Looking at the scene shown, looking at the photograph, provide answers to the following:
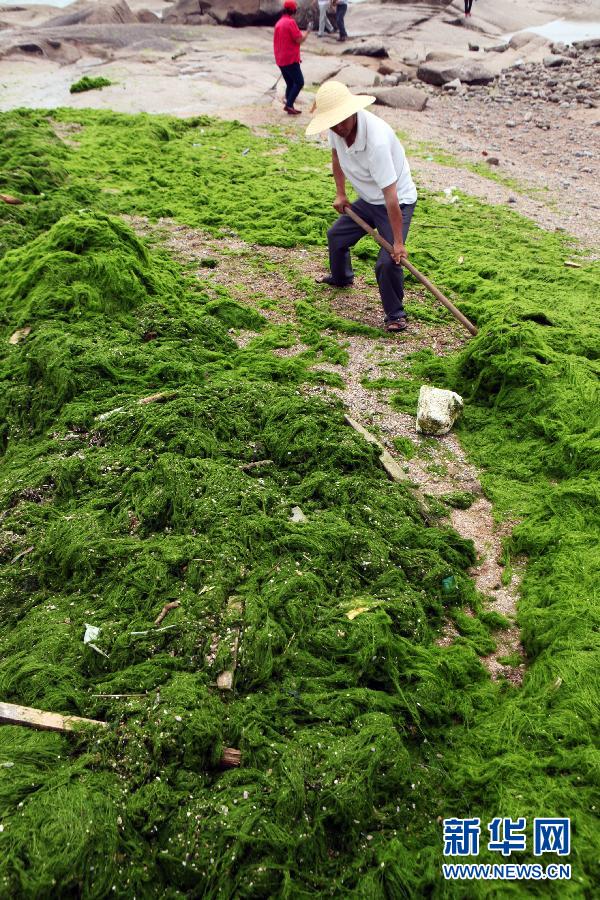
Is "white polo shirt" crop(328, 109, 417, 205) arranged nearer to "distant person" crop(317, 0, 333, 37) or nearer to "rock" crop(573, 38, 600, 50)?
"rock" crop(573, 38, 600, 50)

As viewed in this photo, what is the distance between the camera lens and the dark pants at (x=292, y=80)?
12.6 metres

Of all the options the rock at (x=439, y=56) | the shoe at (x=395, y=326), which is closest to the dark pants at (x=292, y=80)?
the rock at (x=439, y=56)

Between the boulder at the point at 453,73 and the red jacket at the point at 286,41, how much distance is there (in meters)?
5.10

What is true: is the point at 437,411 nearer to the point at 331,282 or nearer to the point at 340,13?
the point at 331,282

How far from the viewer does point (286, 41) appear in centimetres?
1227

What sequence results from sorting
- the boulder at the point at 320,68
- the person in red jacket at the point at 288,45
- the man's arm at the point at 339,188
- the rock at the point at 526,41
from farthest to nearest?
1. the rock at the point at 526,41
2. the boulder at the point at 320,68
3. the person in red jacket at the point at 288,45
4. the man's arm at the point at 339,188

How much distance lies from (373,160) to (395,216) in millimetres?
451

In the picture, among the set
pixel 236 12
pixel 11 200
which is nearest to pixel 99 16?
pixel 236 12

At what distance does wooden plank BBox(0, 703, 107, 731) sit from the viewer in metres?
2.63

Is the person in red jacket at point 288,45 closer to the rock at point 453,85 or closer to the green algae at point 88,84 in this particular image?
the green algae at point 88,84

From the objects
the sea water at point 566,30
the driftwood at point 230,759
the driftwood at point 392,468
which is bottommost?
the driftwood at point 230,759

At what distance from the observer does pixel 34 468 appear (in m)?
4.11

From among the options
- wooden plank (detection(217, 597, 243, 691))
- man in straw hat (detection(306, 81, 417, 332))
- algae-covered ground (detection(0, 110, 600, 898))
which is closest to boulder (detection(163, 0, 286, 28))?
algae-covered ground (detection(0, 110, 600, 898))

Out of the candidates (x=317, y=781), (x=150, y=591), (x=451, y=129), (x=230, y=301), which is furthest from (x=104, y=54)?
(x=317, y=781)
